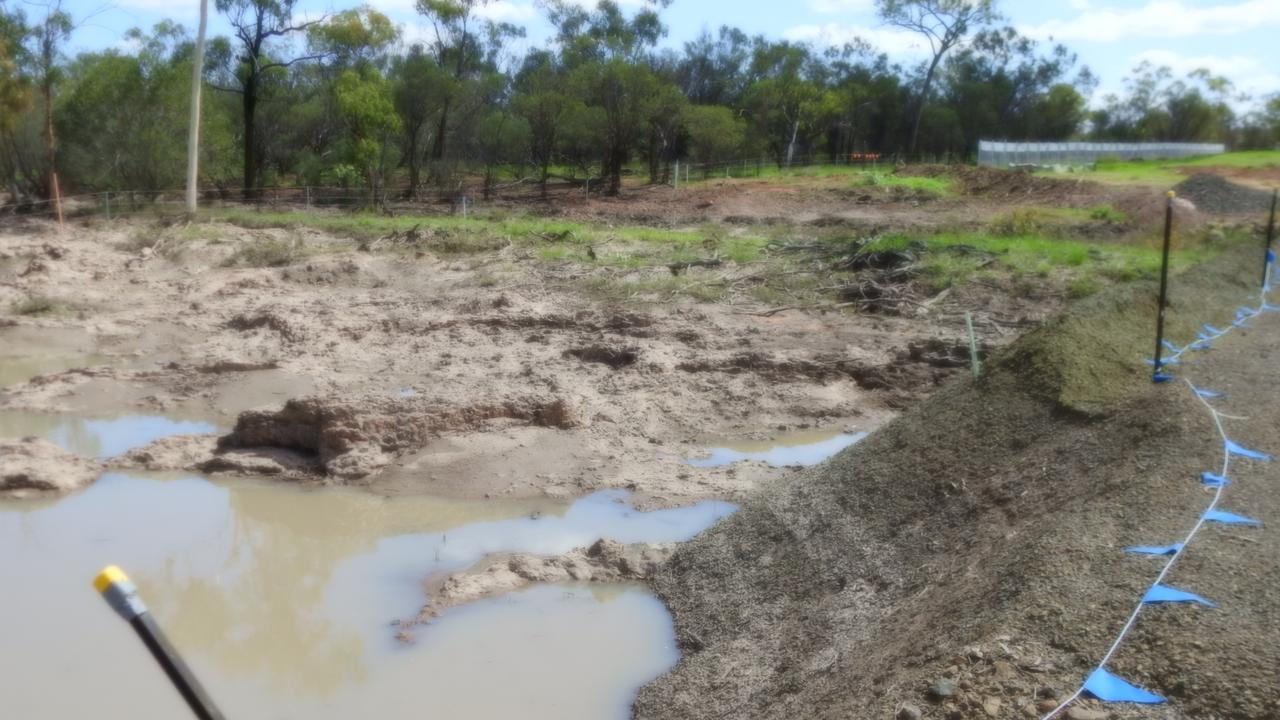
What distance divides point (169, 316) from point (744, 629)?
50.6ft

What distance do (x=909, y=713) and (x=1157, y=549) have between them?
2.13 metres

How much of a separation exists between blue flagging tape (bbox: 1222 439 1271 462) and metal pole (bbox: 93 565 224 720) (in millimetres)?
7239

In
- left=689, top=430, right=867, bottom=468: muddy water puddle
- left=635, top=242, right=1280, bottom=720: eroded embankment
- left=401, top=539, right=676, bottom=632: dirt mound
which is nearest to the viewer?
left=635, top=242, right=1280, bottom=720: eroded embankment

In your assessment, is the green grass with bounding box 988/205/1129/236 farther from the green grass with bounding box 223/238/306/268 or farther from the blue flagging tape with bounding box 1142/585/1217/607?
the blue flagging tape with bounding box 1142/585/1217/607

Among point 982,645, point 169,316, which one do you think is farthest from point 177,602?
point 169,316

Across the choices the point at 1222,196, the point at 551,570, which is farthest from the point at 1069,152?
the point at 551,570

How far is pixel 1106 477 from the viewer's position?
7.22 metres

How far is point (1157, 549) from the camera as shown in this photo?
5902 millimetres

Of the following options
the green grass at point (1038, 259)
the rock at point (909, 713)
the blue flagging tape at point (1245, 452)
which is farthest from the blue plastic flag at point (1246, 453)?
the green grass at point (1038, 259)

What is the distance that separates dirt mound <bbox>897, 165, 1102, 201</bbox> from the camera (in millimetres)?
35625

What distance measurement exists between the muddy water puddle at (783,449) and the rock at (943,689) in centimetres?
709

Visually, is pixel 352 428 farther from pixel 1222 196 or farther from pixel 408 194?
pixel 408 194

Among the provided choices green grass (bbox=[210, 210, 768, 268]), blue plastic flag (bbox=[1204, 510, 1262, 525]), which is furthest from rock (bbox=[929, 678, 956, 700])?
green grass (bbox=[210, 210, 768, 268])

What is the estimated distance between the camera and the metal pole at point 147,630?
73.4 inches
